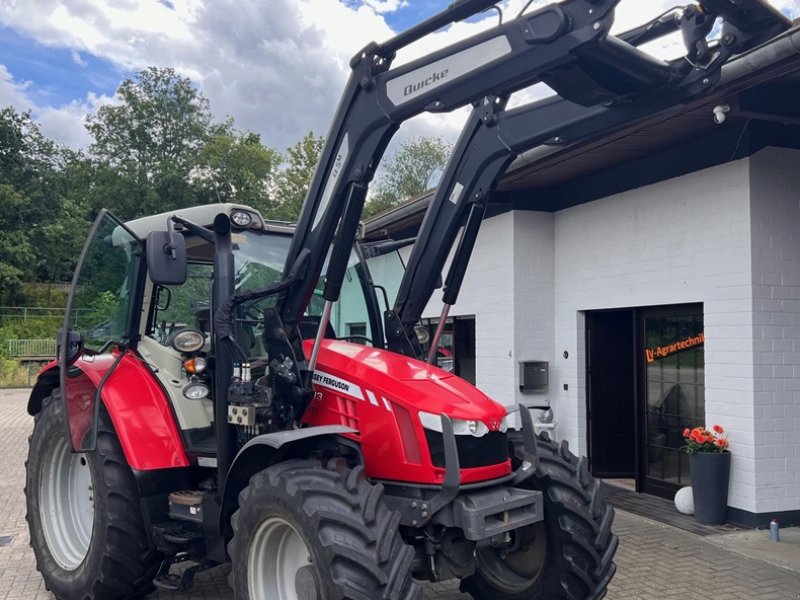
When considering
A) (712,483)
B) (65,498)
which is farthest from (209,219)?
(712,483)

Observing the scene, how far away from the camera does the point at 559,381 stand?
8992 mm

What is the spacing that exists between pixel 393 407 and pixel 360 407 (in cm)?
23

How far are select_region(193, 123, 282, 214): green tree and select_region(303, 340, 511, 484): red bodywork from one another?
35.3m

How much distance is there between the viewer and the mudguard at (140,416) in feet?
13.7

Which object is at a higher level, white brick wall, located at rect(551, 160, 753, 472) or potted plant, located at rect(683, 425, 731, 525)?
white brick wall, located at rect(551, 160, 753, 472)

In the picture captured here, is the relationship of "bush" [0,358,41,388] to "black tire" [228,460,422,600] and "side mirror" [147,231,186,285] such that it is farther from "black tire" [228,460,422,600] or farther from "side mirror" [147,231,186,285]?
"black tire" [228,460,422,600]

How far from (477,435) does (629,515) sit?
4.18m

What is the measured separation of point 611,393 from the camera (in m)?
8.78

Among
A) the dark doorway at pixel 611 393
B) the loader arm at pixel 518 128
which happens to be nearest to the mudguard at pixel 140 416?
the loader arm at pixel 518 128

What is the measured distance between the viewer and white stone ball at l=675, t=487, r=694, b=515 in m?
6.81

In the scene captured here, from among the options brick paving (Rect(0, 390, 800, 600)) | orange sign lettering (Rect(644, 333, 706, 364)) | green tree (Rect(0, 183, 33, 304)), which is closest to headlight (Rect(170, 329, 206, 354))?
brick paving (Rect(0, 390, 800, 600))

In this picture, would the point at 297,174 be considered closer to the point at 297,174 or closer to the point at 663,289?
the point at 297,174

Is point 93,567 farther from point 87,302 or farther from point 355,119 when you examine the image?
point 355,119

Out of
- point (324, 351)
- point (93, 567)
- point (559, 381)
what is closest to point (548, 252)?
point (559, 381)
